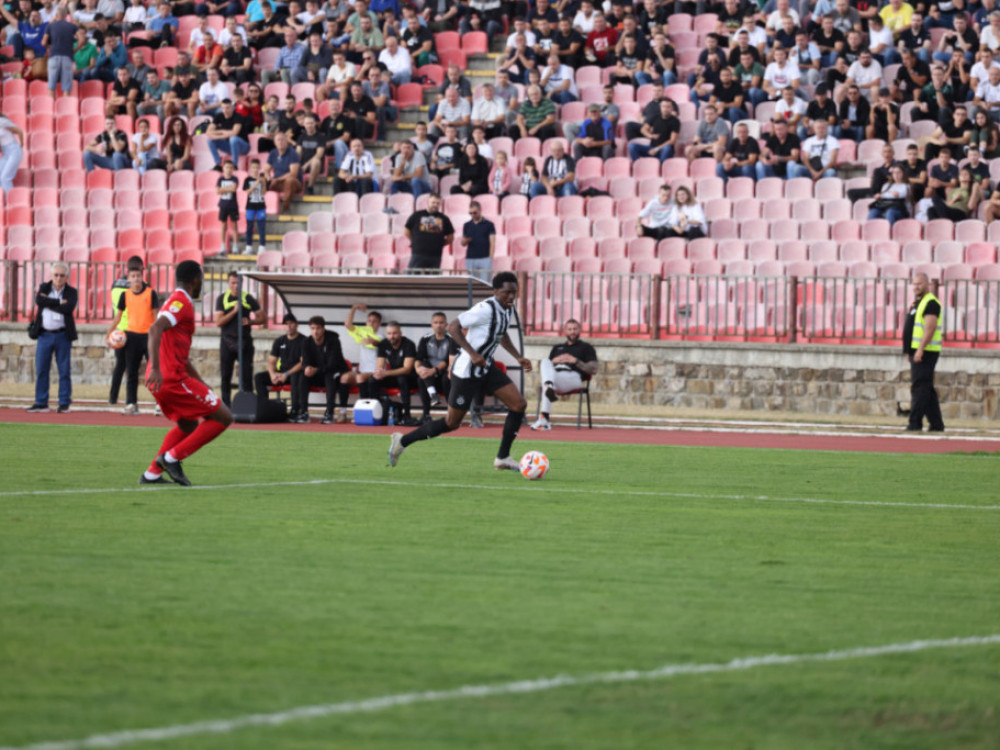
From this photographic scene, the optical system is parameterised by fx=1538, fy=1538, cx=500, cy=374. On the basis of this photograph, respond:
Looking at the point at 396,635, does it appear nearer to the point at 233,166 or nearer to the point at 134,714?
the point at 134,714

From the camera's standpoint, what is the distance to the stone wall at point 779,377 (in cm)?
2300

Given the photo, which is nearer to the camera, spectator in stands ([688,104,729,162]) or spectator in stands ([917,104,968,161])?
spectator in stands ([917,104,968,161])

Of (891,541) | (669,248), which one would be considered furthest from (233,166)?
(891,541)

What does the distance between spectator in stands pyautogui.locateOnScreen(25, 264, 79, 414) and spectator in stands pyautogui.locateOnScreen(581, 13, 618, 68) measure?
12.9 m

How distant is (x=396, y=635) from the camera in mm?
6281

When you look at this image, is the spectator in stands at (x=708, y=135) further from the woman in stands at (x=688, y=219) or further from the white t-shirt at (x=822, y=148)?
Answer: the woman in stands at (x=688, y=219)

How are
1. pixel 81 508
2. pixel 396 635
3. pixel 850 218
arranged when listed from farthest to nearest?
pixel 850 218, pixel 81 508, pixel 396 635

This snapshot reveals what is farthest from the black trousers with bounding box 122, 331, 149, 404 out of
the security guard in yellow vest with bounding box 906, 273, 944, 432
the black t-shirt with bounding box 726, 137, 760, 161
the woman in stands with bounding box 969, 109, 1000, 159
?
the woman in stands with bounding box 969, 109, 1000, 159

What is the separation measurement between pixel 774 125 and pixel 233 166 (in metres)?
9.85

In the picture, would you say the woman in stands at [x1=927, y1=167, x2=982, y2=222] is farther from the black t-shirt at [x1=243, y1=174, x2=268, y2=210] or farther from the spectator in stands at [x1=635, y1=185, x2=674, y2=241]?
the black t-shirt at [x1=243, y1=174, x2=268, y2=210]

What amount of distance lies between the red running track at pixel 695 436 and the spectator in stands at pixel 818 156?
693cm

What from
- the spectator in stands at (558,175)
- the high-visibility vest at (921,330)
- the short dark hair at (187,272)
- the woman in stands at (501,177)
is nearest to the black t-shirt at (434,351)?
the high-visibility vest at (921,330)

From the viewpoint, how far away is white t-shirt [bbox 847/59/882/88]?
92.5ft

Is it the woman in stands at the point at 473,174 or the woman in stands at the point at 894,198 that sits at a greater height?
the woman in stands at the point at 473,174
